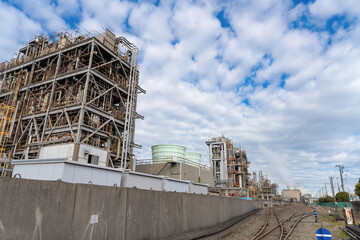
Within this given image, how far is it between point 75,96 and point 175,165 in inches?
621

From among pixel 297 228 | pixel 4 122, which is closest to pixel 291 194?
pixel 297 228

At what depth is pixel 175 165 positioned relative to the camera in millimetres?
31750

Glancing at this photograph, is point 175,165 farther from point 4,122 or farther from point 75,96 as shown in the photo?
point 4,122

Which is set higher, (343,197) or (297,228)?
(343,197)

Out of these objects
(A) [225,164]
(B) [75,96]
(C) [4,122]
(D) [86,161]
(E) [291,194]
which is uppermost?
(B) [75,96]

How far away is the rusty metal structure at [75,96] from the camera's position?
23.6m

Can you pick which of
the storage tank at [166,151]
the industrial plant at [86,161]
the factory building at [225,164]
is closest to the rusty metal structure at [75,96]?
the industrial plant at [86,161]

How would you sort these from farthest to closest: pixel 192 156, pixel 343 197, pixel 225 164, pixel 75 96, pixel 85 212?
pixel 343 197 → pixel 225 164 → pixel 192 156 → pixel 75 96 → pixel 85 212

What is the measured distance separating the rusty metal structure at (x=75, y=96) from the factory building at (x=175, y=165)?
6050mm

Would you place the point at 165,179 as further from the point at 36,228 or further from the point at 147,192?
the point at 36,228

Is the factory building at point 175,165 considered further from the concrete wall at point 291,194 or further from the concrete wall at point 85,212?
the concrete wall at point 291,194

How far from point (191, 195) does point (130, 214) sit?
5641 mm

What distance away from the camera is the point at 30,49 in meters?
33.4

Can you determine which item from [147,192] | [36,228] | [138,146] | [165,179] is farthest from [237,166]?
[36,228]
